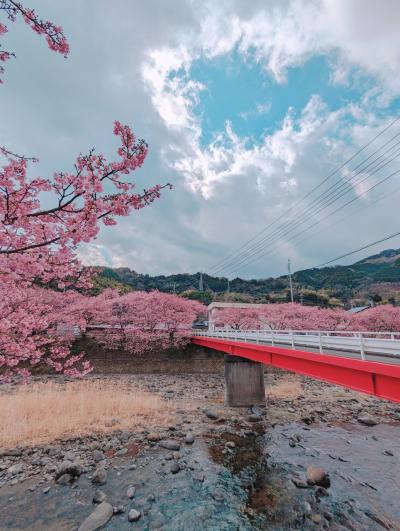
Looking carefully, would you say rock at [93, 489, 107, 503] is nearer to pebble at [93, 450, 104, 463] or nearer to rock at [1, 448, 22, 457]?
pebble at [93, 450, 104, 463]

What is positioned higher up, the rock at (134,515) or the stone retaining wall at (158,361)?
the stone retaining wall at (158,361)

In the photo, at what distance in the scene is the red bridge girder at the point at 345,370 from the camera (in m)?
6.95

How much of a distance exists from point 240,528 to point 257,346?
855cm

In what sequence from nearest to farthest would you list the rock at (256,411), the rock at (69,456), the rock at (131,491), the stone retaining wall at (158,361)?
the rock at (131,491) → the rock at (69,456) → the rock at (256,411) → the stone retaining wall at (158,361)

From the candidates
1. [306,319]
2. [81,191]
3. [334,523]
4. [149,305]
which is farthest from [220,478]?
[306,319]

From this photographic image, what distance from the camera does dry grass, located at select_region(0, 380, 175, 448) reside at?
39.9 feet

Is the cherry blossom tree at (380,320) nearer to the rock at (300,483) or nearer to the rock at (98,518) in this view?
the rock at (300,483)

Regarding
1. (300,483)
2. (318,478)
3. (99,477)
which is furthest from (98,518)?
(318,478)

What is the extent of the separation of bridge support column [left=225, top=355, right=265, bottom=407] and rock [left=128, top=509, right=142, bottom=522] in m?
12.1

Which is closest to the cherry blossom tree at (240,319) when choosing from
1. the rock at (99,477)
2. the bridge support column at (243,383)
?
the bridge support column at (243,383)

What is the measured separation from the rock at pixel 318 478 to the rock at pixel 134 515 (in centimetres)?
568

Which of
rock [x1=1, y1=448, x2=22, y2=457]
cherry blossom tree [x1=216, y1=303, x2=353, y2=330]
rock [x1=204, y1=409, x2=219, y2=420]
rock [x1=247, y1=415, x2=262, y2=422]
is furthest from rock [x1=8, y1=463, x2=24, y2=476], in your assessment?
cherry blossom tree [x1=216, y1=303, x2=353, y2=330]

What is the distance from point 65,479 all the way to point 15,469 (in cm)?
207

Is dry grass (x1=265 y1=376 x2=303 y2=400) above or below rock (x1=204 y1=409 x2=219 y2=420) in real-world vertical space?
above
